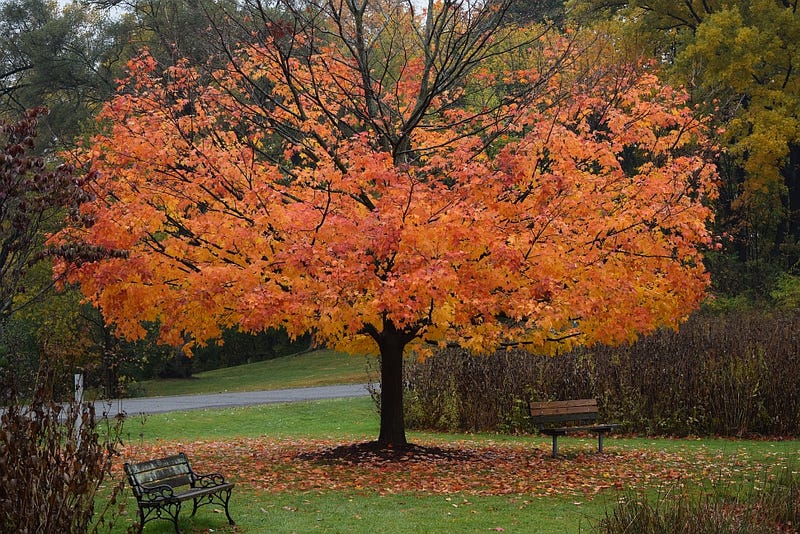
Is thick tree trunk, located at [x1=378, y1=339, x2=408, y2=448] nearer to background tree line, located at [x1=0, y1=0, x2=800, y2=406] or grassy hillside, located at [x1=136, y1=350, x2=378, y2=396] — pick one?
background tree line, located at [x1=0, y1=0, x2=800, y2=406]

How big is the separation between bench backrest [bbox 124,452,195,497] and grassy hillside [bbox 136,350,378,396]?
21.5 m

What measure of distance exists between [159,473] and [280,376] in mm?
29482

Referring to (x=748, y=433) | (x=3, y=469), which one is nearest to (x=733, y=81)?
(x=748, y=433)

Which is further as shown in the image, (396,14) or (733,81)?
(733,81)

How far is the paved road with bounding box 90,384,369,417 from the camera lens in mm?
24688

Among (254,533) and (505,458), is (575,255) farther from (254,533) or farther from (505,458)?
(254,533)

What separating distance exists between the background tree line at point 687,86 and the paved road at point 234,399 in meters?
2.43

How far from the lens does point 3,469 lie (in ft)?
20.5

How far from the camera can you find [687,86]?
101 feet

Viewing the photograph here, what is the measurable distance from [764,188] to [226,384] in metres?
21.3

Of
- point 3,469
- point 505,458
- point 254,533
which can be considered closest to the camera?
point 3,469

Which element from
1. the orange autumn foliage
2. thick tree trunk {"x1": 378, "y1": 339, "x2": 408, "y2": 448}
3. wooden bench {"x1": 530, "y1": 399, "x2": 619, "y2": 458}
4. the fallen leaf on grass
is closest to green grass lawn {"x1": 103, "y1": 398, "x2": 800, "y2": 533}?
the fallen leaf on grass

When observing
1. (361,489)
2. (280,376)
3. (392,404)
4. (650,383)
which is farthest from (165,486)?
(280,376)

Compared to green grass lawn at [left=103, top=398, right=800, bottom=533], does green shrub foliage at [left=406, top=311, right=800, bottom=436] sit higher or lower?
higher
